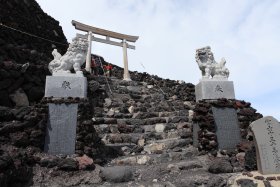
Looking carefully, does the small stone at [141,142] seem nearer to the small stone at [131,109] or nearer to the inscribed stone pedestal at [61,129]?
the inscribed stone pedestal at [61,129]

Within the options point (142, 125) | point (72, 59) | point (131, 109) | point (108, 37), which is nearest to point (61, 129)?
point (72, 59)

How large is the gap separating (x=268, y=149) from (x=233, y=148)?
51.6 inches

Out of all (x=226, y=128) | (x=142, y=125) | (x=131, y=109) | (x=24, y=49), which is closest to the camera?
(x=226, y=128)

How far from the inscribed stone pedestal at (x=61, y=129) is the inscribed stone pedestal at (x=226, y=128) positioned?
3.68 meters

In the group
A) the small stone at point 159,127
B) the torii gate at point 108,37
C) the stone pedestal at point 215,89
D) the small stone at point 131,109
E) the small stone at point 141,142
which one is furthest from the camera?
the torii gate at point 108,37

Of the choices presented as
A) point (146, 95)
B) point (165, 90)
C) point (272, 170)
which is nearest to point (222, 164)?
point (272, 170)

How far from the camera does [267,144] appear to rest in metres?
6.18

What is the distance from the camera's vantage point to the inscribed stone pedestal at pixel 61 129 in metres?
6.71

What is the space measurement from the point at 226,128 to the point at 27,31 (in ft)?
38.7

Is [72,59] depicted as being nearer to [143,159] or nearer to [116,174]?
[143,159]

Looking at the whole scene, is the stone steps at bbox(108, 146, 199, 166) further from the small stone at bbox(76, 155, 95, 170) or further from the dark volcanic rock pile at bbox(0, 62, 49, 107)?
the dark volcanic rock pile at bbox(0, 62, 49, 107)

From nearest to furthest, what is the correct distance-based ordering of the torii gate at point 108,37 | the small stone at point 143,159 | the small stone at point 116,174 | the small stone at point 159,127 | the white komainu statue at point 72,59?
the small stone at point 116,174
the small stone at point 143,159
the white komainu statue at point 72,59
the small stone at point 159,127
the torii gate at point 108,37

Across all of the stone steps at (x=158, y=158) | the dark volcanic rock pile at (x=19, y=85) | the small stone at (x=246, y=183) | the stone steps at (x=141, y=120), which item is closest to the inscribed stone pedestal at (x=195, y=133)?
the stone steps at (x=158, y=158)

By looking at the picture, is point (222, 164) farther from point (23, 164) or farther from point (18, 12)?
point (18, 12)
